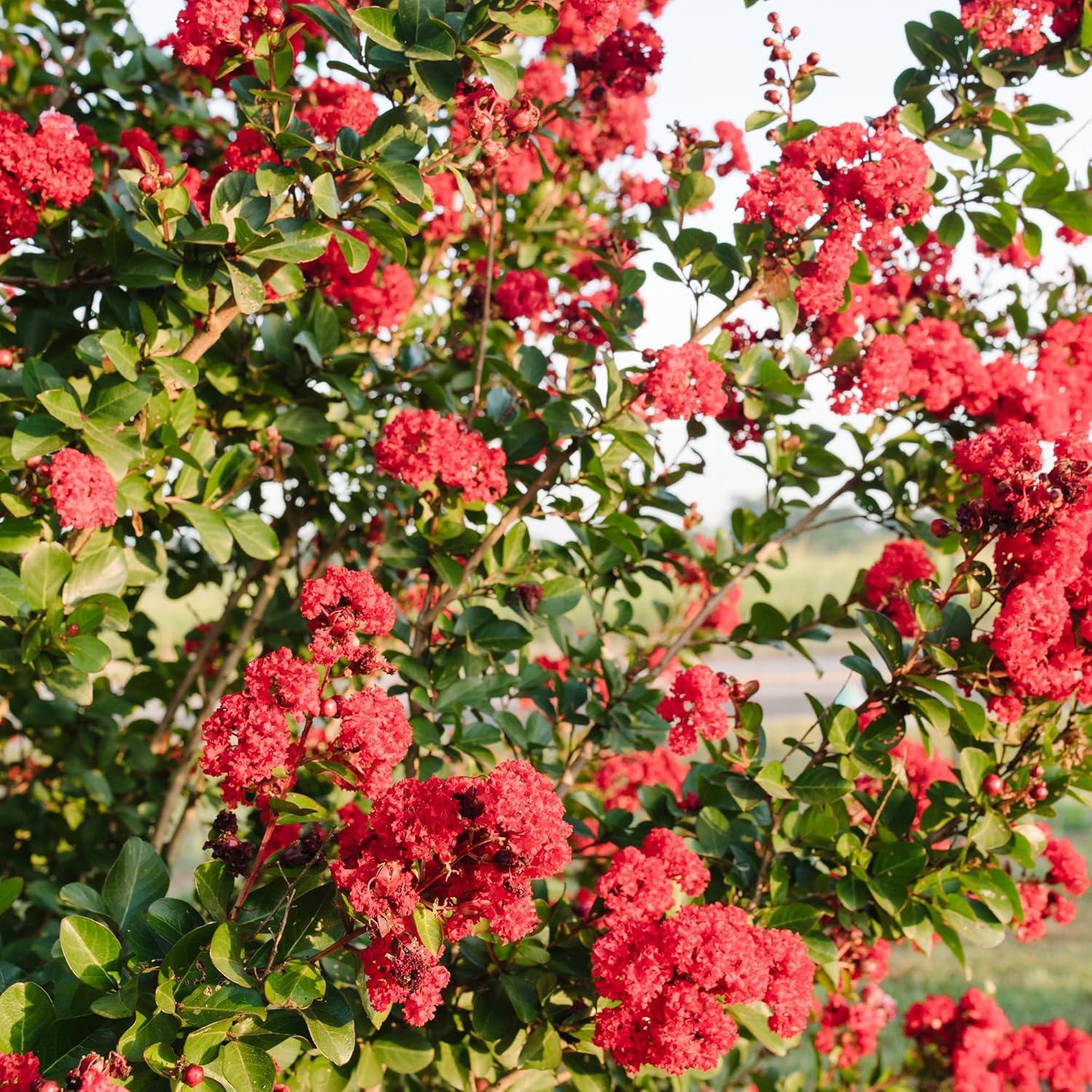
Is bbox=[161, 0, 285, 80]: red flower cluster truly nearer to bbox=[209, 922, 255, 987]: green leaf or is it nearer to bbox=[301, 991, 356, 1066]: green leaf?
bbox=[209, 922, 255, 987]: green leaf

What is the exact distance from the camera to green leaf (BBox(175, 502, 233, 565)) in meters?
2.12

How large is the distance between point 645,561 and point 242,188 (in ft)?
4.37

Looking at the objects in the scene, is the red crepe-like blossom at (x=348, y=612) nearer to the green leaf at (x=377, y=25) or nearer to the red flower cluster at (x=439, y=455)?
the red flower cluster at (x=439, y=455)

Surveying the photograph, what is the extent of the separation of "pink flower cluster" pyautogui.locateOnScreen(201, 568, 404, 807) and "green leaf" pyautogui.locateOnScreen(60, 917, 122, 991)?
26cm

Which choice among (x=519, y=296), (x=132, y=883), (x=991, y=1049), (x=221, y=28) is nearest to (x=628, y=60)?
(x=519, y=296)

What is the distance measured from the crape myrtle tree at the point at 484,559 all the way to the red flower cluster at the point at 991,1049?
20 millimetres

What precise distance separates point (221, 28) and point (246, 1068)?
1636mm

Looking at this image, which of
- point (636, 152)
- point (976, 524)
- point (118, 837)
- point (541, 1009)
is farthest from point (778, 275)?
point (118, 837)

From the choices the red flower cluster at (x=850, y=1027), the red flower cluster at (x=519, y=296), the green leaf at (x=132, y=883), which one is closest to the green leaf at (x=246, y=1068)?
the green leaf at (x=132, y=883)

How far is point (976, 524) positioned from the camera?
1.85 m

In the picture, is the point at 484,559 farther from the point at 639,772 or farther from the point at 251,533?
the point at 639,772

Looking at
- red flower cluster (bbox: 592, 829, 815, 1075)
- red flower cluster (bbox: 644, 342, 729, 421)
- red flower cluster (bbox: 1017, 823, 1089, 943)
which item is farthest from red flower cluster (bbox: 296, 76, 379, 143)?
red flower cluster (bbox: 1017, 823, 1089, 943)

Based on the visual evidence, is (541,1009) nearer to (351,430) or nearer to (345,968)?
(345,968)

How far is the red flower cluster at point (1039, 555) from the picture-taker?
1.76 m
